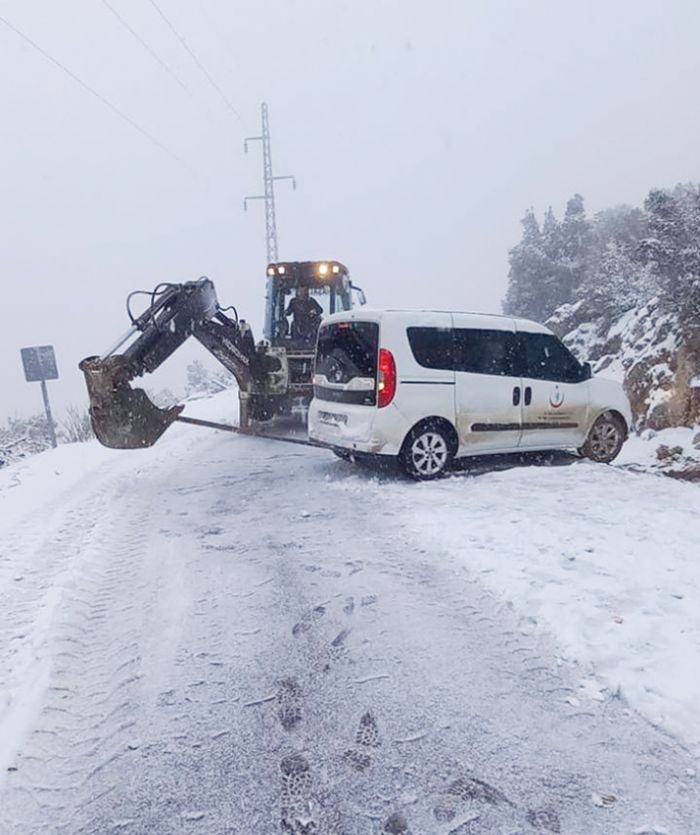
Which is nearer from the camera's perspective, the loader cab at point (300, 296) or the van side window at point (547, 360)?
the van side window at point (547, 360)

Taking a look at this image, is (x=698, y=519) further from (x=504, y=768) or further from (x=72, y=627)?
(x=72, y=627)

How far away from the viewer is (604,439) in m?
8.37

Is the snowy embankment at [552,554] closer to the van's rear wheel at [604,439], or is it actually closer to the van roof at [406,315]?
the van's rear wheel at [604,439]

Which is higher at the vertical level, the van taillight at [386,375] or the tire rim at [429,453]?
the van taillight at [386,375]

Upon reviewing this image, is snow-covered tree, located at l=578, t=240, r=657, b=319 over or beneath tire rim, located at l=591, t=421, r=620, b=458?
over

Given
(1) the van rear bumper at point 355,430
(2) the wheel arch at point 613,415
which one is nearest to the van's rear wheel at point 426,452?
(1) the van rear bumper at point 355,430

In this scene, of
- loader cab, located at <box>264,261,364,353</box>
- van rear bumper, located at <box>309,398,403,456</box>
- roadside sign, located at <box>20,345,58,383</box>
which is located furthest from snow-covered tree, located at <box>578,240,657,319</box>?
roadside sign, located at <box>20,345,58,383</box>

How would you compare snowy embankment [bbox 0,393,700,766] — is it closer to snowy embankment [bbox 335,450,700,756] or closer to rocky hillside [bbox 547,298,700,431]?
snowy embankment [bbox 335,450,700,756]

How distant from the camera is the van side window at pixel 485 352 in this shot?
726cm

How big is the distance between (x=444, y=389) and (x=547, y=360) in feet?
5.93

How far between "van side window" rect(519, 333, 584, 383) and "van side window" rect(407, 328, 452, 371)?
1.21m

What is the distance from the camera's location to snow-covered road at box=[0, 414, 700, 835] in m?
2.20

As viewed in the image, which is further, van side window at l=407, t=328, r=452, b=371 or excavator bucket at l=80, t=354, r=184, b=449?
excavator bucket at l=80, t=354, r=184, b=449

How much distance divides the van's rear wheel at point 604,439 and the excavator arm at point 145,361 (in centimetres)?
597
